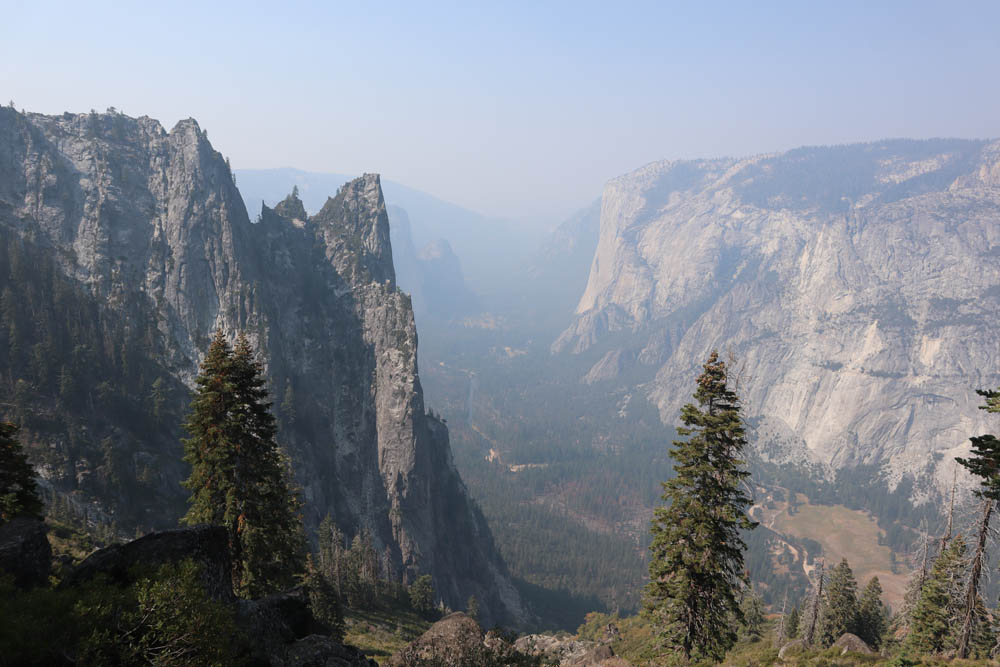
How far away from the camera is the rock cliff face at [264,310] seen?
12156cm

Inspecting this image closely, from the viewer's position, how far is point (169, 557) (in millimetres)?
16062

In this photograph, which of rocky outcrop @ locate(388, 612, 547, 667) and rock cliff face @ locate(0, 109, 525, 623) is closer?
rocky outcrop @ locate(388, 612, 547, 667)

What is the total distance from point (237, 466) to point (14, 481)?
42.5ft

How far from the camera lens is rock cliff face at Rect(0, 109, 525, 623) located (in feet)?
399

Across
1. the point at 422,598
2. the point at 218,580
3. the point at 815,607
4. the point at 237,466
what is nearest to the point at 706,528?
the point at 218,580

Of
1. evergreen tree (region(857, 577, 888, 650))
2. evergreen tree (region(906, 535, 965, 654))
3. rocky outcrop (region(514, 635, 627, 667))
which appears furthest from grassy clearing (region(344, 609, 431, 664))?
evergreen tree (region(857, 577, 888, 650))

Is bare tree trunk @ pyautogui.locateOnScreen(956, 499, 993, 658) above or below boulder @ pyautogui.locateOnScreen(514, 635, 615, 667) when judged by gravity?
above

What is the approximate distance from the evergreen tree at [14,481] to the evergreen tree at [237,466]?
8436 millimetres

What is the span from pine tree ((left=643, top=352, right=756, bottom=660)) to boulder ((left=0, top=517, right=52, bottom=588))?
24709 mm

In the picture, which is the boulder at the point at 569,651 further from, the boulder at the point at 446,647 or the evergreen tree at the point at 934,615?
the evergreen tree at the point at 934,615

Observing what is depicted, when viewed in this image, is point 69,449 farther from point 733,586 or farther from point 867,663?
point 867,663

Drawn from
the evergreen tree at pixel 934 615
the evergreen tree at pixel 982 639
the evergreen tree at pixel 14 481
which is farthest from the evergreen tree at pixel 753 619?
the evergreen tree at pixel 14 481

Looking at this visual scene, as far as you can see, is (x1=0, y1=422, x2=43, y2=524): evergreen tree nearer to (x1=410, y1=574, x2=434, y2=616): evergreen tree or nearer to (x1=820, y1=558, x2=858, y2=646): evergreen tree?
(x1=410, y1=574, x2=434, y2=616): evergreen tree

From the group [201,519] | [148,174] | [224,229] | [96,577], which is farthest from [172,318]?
[96,577]
